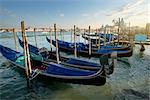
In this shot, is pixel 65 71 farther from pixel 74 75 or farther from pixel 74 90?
pixel 74 90

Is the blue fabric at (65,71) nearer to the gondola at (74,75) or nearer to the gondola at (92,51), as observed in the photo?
the gondola at (74,75)

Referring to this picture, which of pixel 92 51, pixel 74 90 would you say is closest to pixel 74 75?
pixel 74 90

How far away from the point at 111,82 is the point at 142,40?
1463 centimetres

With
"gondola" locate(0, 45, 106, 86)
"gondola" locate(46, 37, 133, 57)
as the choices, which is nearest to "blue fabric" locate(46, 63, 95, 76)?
"gondola" locate(0, 45, 106, 86)

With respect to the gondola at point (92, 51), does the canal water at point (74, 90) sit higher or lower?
lower

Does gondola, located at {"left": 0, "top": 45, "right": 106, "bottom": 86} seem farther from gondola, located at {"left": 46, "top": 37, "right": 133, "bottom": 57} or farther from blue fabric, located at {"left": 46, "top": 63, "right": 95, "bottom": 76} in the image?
gondola, located at {"left": 46, "top": 37, "right": 133, "bottom": 57}

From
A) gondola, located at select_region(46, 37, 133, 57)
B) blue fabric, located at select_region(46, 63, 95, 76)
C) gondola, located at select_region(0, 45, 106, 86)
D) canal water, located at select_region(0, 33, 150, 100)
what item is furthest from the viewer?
gondola, located at select_region(46, 37, 133, 57)

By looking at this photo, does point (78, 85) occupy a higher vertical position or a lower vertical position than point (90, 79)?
lower

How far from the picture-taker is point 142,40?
20938 mm

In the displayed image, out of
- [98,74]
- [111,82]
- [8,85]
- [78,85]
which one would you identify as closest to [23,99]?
[8,85]

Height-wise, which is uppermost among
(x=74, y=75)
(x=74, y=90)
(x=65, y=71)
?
(x=65, y=71)

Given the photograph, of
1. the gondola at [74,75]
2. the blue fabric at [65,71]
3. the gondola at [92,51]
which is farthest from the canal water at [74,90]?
the gondola at [92,51]

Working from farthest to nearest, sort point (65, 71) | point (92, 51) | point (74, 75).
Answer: point (92, 51)
point (65, 71)
point (74, 75)

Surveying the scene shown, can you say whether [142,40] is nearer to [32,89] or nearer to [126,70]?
[126,70]
